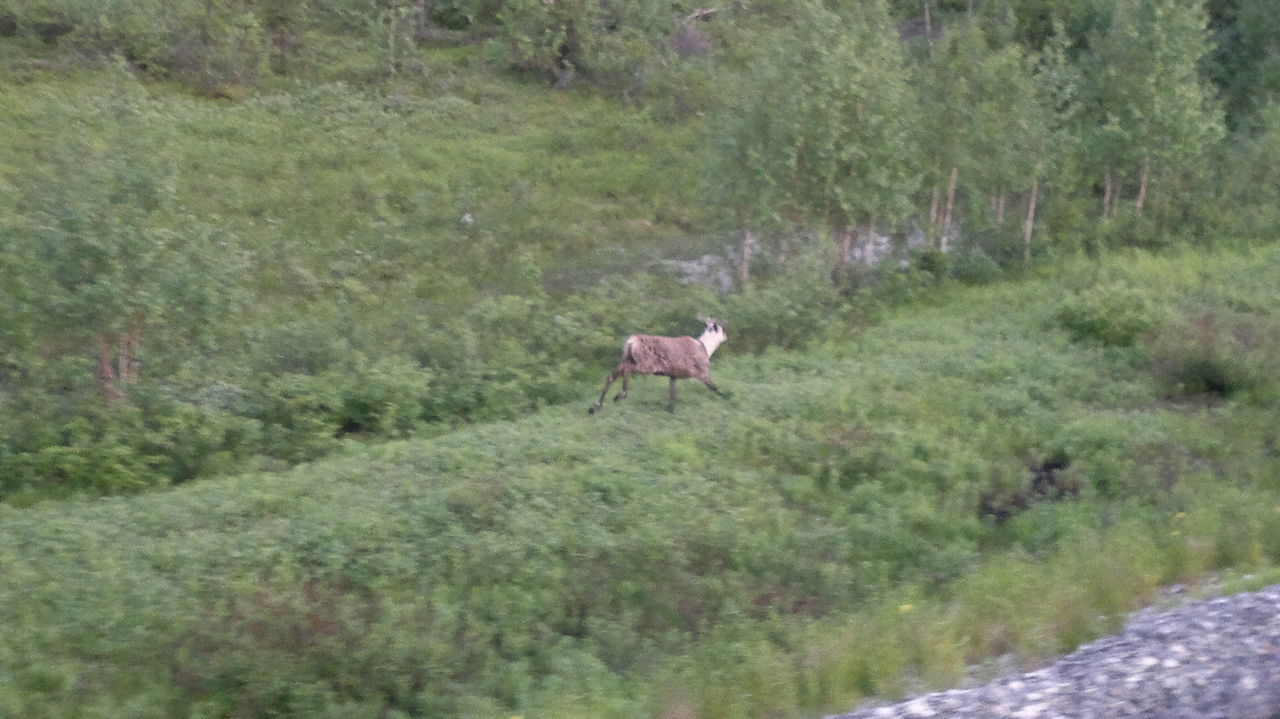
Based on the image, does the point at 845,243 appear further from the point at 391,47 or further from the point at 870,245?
the point at 391,47

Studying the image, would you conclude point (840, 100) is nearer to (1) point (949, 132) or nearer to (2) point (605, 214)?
(1) point (949, 132)

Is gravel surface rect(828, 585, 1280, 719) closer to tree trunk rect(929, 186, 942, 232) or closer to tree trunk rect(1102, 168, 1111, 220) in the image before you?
tree trunk rect(929, 186, 942, 232)

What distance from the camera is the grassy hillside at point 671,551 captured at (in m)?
7.89

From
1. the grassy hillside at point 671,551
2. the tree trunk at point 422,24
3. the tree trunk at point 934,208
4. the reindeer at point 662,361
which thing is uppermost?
the tree trunk at point 422,24

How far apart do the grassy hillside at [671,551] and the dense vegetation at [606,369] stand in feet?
0.15

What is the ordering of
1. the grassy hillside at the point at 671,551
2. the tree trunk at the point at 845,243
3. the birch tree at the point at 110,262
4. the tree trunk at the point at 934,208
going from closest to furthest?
the grassy hillside at the point at 671,551
the birch tree at the point at 110,262
the tree trunk at the point at 845,243
the tree trunk at the point at 934,208

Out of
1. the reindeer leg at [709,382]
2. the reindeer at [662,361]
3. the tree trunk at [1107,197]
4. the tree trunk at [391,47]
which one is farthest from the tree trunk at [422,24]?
the reindeer leg at [709,382]

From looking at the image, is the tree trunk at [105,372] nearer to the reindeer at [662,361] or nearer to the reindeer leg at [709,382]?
the reindeer at [662,361]

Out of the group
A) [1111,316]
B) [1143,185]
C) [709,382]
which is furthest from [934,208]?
[709,382]

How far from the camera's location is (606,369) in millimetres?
16719

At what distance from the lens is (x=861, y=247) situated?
25.9 metres

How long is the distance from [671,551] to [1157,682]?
464cm

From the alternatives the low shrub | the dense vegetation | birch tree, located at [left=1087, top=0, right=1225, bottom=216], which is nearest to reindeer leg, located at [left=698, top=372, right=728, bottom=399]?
the dense vegetation

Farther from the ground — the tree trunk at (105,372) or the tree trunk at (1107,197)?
the tree trunk at (1107,197)
